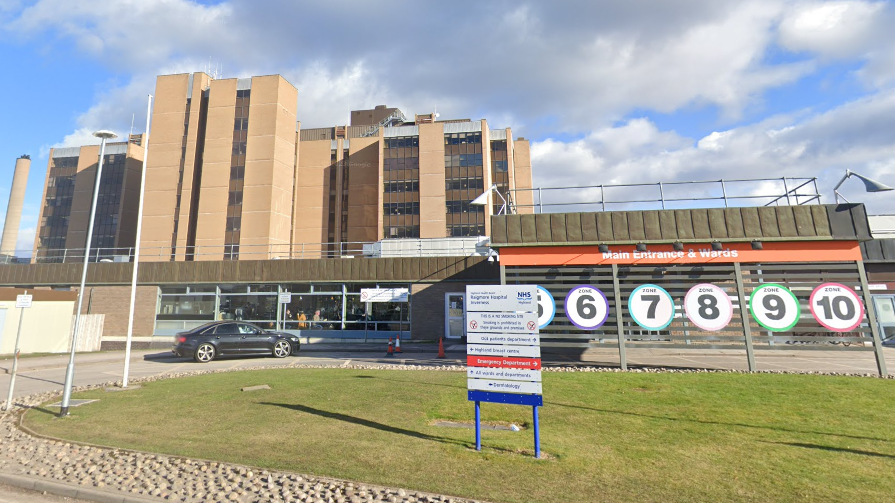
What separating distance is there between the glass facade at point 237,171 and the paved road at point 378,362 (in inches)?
1336

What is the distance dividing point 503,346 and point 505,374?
1.37 ft

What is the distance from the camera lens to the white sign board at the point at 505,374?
635 cm

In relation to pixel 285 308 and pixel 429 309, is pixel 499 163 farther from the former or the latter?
pixel 285 308

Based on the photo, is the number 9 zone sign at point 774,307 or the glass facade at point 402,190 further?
the glass facade at point 402,190

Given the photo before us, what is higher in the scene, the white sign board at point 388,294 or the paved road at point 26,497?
the white sign board at point 388,294

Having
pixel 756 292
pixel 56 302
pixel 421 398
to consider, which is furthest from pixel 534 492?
pixel 56 302

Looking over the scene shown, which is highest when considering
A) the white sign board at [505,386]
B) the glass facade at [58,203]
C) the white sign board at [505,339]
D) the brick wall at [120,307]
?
the glass facade at [58,203]

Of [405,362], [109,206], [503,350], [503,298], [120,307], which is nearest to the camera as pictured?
[503,350]

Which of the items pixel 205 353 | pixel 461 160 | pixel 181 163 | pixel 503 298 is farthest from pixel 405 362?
pixel 181 163

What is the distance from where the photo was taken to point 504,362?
6586mm

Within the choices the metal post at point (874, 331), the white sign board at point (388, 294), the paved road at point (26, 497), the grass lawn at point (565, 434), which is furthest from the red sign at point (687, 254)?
the white sign board at point (388, 294)

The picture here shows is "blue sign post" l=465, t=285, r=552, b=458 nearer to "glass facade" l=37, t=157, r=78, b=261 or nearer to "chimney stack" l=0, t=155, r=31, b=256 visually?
"glass facade" l=37, t=157, r=78, b=261

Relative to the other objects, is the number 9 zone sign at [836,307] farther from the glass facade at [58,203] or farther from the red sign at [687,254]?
the glass facade at [58,203]

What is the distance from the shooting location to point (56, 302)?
73.4ft
